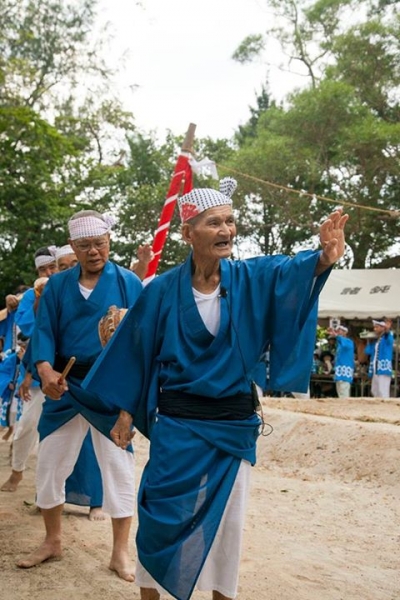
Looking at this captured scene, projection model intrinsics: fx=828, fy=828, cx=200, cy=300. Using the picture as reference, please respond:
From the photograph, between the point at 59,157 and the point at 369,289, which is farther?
the point at 59,157

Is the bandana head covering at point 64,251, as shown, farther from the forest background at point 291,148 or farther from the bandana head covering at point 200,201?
the forest background at point 291,148

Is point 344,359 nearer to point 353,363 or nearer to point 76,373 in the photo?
point 353,363

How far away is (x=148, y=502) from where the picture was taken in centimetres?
344

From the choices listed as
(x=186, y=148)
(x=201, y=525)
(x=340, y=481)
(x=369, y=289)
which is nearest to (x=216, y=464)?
(x=201, y=525)

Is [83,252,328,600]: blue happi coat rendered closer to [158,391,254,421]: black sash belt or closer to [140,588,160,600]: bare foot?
[158,391,254,421]: black sash belt

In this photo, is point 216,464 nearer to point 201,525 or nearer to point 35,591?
point 201,525

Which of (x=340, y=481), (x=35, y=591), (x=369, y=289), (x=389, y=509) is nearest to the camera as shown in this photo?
(x=35, y=591)

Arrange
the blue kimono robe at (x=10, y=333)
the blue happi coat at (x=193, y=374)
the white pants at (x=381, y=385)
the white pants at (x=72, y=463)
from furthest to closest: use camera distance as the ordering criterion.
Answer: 1. the white pants at (x=381, y=385)
2. the blue kimono robe at (x=10, y=333)
3. the white pants at (x=72, y=463)
4. the blue happi coat at (x=193, y=374)

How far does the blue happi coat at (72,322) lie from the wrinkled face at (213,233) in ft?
3.91

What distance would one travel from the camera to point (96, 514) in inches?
235

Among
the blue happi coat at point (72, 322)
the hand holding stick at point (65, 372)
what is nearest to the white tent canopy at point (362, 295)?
the blue happi coat at point (72, 322)

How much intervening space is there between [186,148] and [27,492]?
6.06m

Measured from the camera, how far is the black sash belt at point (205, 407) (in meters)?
3.45

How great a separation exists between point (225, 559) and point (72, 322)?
1.80 metres
